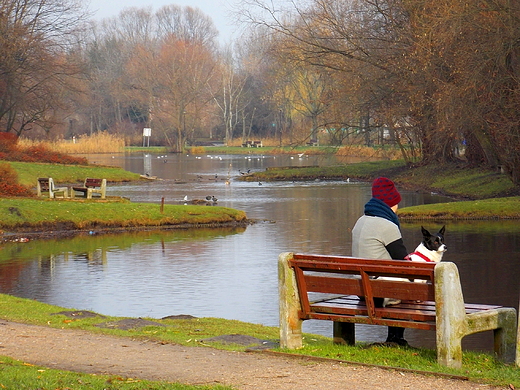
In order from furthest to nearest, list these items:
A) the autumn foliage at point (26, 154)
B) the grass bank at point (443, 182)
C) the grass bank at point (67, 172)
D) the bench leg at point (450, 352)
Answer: the autumn foliage at point (26, 154) < the grass bank at point (67, 172) < the grass bank at point (443, 182) < the bench leg at point (450, 352)

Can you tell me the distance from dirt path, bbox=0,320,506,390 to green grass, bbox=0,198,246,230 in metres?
17.7

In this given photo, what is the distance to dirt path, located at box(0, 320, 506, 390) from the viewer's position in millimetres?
7316

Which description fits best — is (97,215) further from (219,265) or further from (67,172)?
(67,172)

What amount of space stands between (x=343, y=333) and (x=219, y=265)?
37.0ft

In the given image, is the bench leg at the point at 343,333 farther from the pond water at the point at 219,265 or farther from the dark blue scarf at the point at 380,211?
the pond water at the point at 219,265

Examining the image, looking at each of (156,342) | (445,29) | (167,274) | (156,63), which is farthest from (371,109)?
(156,63)

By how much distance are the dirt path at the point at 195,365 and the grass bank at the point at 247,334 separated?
0.83 feet

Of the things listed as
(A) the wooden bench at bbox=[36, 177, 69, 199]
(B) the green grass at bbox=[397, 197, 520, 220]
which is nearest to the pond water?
(B) the green grass at bbox=[397, 197, 520, 220]

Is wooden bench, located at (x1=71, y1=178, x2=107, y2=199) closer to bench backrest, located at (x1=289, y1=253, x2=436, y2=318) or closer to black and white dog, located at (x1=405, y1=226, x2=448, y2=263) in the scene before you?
bench backrest, located at (x1=289, y1=253, x2=436, y2=318)

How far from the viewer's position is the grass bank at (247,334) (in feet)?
25.3

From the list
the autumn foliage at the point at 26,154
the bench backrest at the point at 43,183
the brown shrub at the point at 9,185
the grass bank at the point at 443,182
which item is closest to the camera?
the grass bank at the point at 443,182

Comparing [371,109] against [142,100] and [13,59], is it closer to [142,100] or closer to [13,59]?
[13,59]

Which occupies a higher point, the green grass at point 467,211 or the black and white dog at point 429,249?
the black and white dog at point 429,249

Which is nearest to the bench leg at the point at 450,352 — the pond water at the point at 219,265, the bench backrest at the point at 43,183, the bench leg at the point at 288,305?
the bench leg at the point at 288,305
